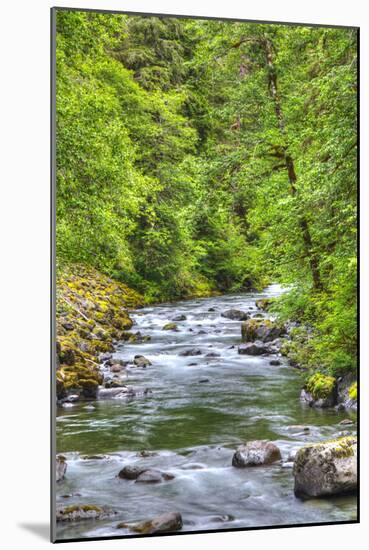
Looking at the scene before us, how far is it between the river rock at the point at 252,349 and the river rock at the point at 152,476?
1.13 meters

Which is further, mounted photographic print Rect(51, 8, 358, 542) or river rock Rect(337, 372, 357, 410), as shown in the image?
river rock Rect(337, 372, 357, 410)

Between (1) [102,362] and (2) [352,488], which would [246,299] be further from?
(2) [352,488]

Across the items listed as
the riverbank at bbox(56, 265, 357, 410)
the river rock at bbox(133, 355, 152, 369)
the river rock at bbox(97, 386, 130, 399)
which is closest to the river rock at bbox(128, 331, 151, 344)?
the riverbank at bbox(56, 265, 357, 410)

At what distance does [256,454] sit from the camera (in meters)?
6.72

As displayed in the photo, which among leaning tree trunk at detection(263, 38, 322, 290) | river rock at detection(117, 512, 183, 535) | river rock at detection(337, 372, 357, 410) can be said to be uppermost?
leaning tree trunk at detection(263, 38, 322, 290)

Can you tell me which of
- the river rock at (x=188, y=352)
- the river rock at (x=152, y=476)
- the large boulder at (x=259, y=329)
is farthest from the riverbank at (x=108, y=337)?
the river rock at (x=152, y=476)

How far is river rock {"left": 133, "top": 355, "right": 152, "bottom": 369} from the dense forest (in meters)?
0.48

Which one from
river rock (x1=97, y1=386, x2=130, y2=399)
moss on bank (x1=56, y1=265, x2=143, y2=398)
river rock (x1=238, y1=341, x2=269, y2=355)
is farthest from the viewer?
river rock (x1=238, y1=341, x2=269, y2=355)

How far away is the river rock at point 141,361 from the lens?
22.2ft

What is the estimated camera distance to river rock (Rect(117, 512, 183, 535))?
6.26 m

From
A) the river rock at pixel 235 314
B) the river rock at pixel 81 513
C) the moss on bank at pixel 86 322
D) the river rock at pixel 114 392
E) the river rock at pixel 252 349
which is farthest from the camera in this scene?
the river rock at pixel 235 314

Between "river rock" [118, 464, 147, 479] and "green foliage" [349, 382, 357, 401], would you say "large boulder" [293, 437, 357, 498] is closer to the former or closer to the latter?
"green foliage" [349, 382, 357, 401]

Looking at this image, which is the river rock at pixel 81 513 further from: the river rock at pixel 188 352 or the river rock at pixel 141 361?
the river rock at pixel 188 352

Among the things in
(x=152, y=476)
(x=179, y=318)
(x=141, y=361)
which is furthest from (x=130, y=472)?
(x=179, y=318)
